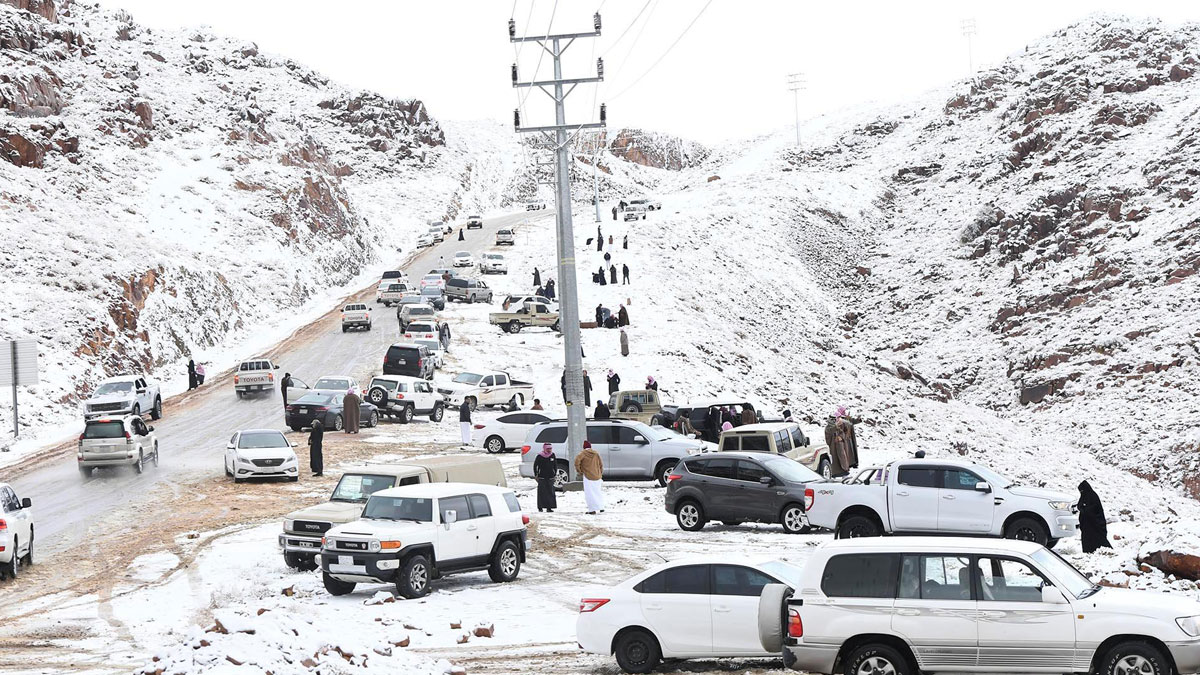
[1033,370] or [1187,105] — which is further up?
[1187,105]

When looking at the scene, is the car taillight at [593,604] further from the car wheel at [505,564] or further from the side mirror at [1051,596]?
the car wheel at [505,564]

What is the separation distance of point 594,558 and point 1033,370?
4345 centimetres

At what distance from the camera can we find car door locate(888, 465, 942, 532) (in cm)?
1997

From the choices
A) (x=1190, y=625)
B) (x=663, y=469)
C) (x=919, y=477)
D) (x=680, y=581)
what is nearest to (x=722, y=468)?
(x=919, y=477)

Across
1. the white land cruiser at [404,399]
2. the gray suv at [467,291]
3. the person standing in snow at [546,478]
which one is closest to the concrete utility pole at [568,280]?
the person standing in snow at [546,478]

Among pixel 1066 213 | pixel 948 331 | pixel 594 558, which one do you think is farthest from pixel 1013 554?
pixel 1066 213

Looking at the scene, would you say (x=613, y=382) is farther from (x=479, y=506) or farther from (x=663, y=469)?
(x=479, y=506)

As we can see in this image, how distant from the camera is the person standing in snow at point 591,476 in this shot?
979 inches

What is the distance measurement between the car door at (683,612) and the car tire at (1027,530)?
8.44 meters

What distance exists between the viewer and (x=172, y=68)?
111500mm

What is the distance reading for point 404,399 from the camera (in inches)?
1625

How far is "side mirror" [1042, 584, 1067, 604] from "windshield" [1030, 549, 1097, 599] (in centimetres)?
6

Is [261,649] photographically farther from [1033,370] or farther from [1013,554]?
[1033,370]

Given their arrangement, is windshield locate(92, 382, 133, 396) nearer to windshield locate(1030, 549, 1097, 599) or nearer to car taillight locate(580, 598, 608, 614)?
car taillight locate(580, 598, 608, 614)
